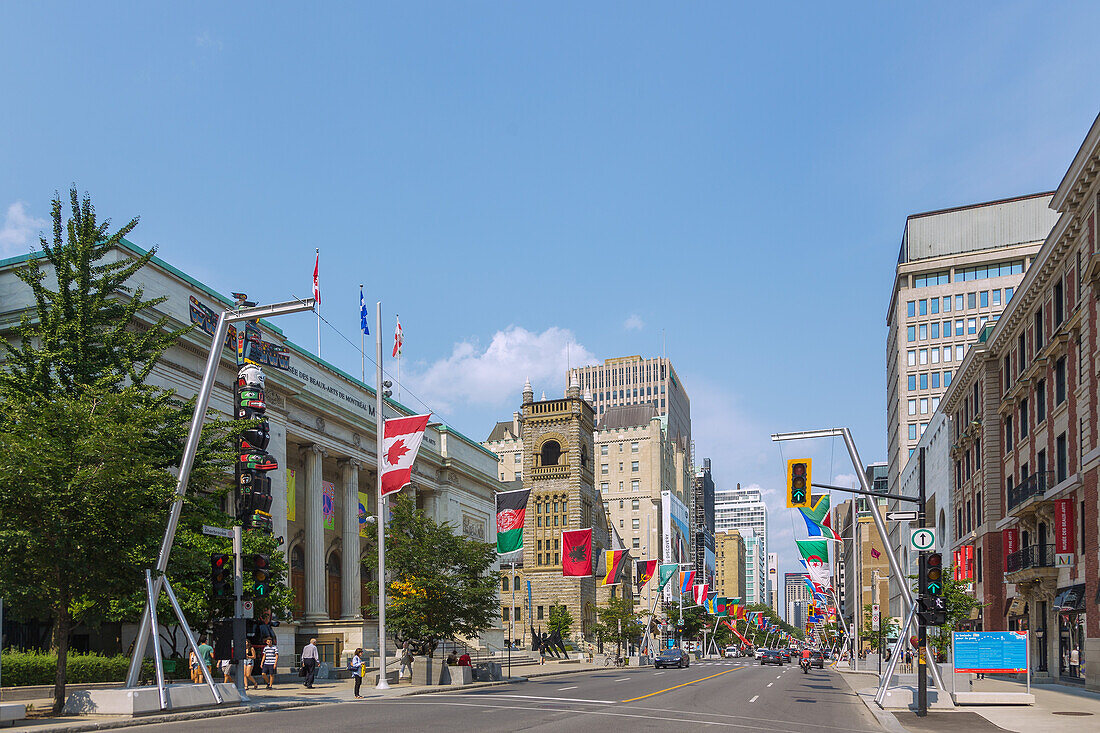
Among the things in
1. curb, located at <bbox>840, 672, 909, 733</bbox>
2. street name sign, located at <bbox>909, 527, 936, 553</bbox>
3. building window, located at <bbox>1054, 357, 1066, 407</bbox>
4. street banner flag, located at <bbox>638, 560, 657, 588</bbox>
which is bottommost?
street banner flag, located at <bbox>638, 560, 657, 588</bbox>

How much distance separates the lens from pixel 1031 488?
4894cm

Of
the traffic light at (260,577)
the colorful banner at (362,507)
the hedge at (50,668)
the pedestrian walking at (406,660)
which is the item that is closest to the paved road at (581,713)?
the traffic light at (260,577)

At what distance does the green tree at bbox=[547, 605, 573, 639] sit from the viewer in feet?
335

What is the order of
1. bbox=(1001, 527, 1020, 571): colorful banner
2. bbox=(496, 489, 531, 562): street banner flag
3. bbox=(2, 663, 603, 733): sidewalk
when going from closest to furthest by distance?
bbox=(2, 663, 603, 733): sidewalk → bbox=(1001, 527, 1020, 571): colorful banner → bbox=(496, 489, 531, 562): street banner flag

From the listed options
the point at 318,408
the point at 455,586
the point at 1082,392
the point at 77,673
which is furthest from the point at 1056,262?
the point at 77,673

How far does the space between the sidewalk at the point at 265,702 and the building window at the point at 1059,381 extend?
27.2 metres

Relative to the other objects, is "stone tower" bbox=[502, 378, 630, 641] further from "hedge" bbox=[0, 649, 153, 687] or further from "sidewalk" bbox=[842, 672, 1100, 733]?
"hedge" bbox=[0, 649, 153, 687]

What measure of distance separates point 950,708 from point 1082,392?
59.6ft

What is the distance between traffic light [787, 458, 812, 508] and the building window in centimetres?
2342

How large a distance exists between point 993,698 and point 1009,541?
92.7ft

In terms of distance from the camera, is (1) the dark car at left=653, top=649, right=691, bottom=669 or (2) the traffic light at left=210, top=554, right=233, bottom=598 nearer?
(2) the traffic light at left=210, top=554, right=233, bottom=598

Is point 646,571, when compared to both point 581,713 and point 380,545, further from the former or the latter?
point 581,713

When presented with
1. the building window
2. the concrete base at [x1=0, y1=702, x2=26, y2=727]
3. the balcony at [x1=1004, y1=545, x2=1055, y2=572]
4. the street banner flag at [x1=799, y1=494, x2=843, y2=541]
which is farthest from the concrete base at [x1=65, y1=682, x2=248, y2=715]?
the building window

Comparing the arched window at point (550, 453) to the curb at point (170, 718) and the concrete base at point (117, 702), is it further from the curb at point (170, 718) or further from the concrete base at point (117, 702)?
the concrete base at point (117, 702)
